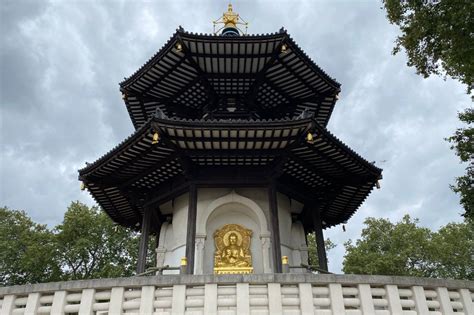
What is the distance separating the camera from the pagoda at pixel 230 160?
1255cm

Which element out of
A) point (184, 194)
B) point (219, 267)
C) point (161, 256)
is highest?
point (184, 194)

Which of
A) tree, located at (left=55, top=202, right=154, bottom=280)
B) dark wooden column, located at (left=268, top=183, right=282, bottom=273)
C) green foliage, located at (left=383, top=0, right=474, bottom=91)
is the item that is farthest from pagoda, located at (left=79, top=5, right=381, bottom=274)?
tree, located at (left=55, top=202, right=154, bottom=280)

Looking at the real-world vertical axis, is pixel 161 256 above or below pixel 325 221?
below

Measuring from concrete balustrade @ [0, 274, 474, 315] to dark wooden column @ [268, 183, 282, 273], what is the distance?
4513mm

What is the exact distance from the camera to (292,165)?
46.2 ft

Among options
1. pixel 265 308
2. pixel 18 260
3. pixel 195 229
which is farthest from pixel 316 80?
pixel 18 260

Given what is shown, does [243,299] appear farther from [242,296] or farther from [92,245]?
[92,245]

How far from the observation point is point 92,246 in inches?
1272

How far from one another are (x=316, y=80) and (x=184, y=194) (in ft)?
22.7

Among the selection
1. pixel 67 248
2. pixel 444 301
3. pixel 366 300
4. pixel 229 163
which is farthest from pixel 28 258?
pixel 444 301

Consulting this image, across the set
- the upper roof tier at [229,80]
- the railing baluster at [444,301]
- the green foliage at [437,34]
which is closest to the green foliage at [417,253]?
the upper roof tier at [229,80]

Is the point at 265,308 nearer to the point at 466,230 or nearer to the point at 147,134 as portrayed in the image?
the point at 147,134

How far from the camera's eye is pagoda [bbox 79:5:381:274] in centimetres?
1255

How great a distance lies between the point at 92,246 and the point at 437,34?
29.5 m
